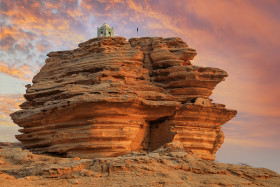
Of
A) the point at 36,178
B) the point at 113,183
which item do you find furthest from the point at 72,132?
the point at 113,183

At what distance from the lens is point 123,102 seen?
16.0 metres

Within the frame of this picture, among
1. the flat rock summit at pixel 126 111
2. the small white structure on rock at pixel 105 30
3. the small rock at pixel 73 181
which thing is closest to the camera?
the small rock at pixel 73 181

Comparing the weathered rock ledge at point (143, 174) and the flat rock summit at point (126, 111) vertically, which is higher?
the flat rock summit at point (126, 111)

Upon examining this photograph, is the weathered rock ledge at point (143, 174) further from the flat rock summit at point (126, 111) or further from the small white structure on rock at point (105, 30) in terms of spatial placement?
the small white structure on rock at point (105, 30)

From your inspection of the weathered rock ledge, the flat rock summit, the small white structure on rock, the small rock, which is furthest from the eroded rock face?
the small white structure on rock

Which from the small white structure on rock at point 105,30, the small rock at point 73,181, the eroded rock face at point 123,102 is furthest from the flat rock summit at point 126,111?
the small white structure on rock at point 105,30

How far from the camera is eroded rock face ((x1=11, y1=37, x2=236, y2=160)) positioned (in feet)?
53.1

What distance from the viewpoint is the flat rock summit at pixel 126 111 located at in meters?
14.3

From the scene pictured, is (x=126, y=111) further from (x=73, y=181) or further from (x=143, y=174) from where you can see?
(x=73, y=181)

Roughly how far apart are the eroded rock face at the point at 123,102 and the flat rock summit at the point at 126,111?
60 mm

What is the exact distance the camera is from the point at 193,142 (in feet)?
59.9

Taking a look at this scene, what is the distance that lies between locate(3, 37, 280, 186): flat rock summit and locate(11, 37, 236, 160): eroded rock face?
0.20 ft

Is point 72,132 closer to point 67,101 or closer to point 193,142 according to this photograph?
point 67,101

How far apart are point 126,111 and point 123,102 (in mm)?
850
